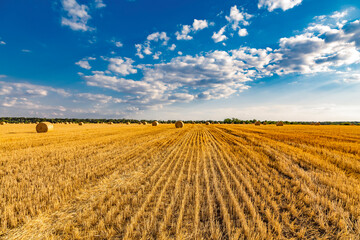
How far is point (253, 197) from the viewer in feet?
13.4

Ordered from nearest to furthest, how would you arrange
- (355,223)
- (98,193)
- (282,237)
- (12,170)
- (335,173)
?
(282,237) < (355,223) < (98,193) < (335,173) < (12,170)

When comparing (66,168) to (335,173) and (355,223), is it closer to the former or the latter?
(355,223)

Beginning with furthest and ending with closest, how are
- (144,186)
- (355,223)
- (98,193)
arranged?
(144,186) < (98,193) < (355,223)

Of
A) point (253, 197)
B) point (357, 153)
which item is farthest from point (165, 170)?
point (357, 153)

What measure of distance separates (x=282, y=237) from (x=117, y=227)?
2993 mm

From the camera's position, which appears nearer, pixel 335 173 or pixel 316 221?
pixel 316 221

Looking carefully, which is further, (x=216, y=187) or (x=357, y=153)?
(x=357, y=153)

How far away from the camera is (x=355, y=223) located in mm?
3033

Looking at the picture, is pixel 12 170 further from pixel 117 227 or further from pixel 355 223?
pixel 355 223

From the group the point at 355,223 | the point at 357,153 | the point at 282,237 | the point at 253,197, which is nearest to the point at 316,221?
the point at 355,223

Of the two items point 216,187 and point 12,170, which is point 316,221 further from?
point 12,170

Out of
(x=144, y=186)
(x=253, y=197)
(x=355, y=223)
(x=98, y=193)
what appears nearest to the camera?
(x=355, y=223)

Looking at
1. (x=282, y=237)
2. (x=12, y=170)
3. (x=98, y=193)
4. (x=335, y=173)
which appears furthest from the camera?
(x=12, y=170)

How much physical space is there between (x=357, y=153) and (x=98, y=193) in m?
11.8
